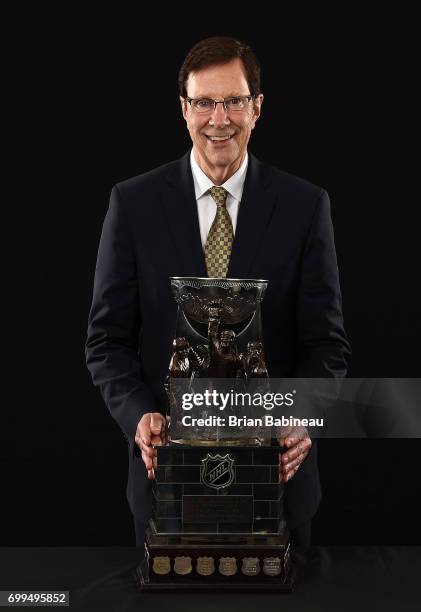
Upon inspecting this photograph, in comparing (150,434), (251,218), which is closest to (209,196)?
(251,218)

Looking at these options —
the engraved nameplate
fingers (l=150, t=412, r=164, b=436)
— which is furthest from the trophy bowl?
the engraved nameplate

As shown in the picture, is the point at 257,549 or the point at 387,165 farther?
the point at 387,165

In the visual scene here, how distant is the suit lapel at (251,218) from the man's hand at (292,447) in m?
0.55

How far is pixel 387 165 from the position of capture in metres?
4.11

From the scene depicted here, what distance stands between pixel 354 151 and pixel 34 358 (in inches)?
55.5

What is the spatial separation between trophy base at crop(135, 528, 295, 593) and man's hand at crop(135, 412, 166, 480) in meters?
0.26

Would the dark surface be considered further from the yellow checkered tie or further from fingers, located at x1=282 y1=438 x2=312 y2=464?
the yellow checkered tie

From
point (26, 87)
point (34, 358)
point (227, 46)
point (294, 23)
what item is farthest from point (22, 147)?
point (227, 46)

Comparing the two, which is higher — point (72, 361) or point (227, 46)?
point (227, 46)

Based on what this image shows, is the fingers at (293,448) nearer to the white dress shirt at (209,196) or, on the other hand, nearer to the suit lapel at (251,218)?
the suit lapel at (251,218)

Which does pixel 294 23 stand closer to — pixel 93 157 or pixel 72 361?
pixel 93 157

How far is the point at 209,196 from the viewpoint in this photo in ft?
10.0

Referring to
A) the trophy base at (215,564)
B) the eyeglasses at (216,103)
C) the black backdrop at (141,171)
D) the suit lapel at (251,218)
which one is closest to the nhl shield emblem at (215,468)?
the trophy base at (215,564)

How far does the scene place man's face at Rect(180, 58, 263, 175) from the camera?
9.50 ft
